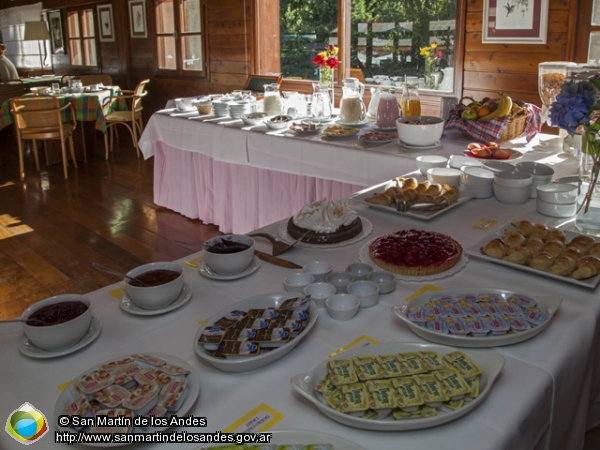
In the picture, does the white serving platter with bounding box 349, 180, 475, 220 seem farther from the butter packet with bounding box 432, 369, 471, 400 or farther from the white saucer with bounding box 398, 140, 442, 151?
the butter packet with bounding box 432, 369, 471, 400

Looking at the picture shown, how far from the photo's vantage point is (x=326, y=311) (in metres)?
1.01

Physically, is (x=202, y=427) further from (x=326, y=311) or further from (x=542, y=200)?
(x=542, y=200)

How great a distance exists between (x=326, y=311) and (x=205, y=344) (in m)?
0.25

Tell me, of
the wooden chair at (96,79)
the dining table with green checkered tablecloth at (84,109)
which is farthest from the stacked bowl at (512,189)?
the wooden chair at (96,79)

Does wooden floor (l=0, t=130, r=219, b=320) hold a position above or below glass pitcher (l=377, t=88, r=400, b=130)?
below

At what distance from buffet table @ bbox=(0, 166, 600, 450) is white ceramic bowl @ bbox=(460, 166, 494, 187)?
49cm

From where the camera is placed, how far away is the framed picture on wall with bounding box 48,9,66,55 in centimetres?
845

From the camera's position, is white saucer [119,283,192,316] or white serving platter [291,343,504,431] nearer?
white serving platter [291,343,504,431]

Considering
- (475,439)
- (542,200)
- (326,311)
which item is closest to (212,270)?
(326,311)

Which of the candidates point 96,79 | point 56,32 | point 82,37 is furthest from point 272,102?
point 56,32

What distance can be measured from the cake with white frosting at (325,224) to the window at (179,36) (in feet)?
16.3

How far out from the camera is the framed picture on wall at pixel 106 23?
7.20 meters

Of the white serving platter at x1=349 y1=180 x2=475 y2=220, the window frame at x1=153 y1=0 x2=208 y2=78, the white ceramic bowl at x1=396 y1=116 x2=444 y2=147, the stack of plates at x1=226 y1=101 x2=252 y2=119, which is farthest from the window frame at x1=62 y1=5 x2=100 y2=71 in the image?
the white serving platter at x1=349 y1=180 x2=475 y2=220

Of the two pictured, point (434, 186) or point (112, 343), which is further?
point (434, 186)
